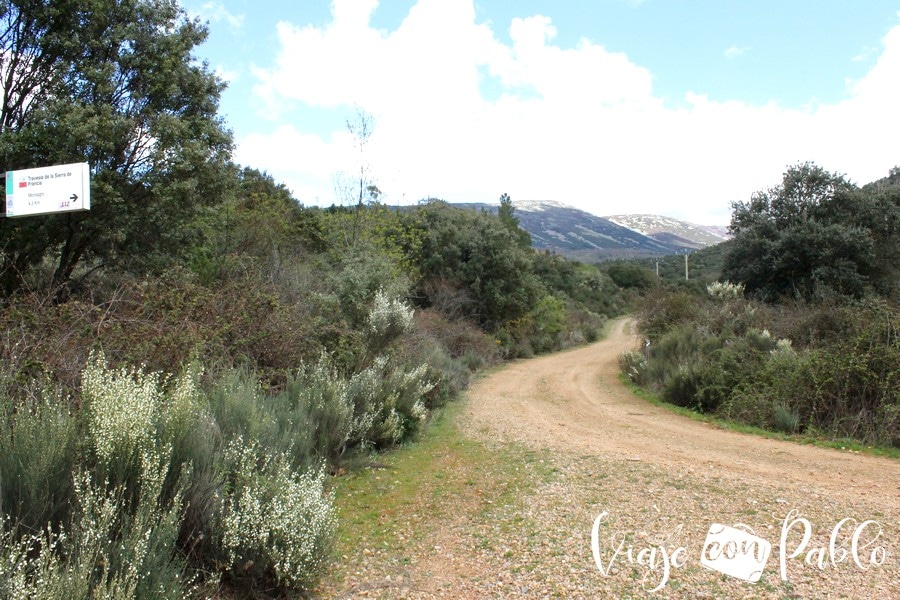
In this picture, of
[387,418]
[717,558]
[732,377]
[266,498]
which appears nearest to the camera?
[266,498]

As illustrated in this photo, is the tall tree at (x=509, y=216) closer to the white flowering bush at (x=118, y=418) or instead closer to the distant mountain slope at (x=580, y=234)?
the white flowering bush at (x=118, y=418)

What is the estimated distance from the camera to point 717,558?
166 inches

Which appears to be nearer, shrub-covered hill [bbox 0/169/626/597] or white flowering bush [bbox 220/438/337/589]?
shrub-covered hill [bbox 0/169/626/597]

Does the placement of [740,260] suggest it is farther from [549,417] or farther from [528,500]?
[528,500]

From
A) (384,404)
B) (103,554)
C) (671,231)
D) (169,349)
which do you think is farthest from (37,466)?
(671,231)

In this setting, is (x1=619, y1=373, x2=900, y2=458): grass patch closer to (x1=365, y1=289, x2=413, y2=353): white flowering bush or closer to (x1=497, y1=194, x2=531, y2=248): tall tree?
(x1=365, y1=289, x2=413, y2=353): white flowering bush

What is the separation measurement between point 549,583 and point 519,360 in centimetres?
2202

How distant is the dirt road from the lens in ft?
12.6

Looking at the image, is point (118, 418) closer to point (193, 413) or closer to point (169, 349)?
point (193, 413)

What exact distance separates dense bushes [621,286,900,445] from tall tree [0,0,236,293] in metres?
11.8

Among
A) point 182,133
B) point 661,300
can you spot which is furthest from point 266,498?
point 661,300

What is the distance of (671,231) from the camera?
18312cm

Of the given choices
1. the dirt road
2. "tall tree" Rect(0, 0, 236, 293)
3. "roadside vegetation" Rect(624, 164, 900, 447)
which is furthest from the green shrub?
"roadside vegetation" Rect(624, 164, 900, 447)

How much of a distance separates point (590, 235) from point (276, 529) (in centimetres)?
14011
